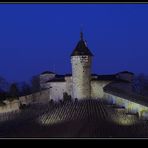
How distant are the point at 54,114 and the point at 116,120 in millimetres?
1254

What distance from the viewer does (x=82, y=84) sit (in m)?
11.5

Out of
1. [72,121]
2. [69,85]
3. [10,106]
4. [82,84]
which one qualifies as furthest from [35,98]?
[72,121]

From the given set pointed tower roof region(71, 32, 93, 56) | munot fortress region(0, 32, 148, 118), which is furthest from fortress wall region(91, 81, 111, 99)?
pointed tower roof region(71, 32, 93, 56)

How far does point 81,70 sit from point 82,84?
1.35 ft

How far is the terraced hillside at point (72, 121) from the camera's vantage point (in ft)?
28.4

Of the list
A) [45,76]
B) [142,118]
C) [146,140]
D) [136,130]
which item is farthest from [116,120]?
[146,140]

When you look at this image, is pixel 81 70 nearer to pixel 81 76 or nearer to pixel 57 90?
pixel 81 76

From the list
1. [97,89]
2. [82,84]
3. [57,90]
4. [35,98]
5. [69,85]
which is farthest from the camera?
[57,90]

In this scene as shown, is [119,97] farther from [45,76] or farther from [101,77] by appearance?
[45,76]

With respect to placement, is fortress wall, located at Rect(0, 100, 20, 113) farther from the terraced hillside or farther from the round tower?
the round tower

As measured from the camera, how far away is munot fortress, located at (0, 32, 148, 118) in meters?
11.2

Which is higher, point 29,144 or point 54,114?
point 29,144

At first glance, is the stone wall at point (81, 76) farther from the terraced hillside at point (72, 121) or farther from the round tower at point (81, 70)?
the terraced hillside at point (72, 121)

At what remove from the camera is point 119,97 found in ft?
34.2
